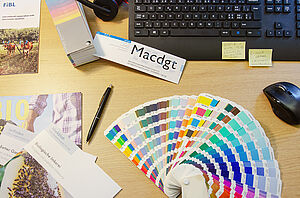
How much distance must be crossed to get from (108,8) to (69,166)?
1.44ft

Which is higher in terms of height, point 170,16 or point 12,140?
point 170,16

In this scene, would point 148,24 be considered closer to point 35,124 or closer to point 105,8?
point 105,8

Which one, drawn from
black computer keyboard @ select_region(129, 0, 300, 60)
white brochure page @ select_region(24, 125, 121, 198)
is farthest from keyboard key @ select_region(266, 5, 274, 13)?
white brochure page @ select_region(24, 125, 121, 198)

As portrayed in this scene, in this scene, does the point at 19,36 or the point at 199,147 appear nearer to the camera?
the point at 199,147

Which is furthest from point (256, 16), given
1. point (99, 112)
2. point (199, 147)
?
point (99, 112)

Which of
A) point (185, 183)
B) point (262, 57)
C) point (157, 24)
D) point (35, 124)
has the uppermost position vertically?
point (157, 24)

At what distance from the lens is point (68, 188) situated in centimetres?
66

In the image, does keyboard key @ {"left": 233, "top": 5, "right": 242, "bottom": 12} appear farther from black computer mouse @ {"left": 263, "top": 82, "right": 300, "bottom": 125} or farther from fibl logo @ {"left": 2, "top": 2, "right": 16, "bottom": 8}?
fibl logo @ {"left": 2, "top": 2, "right": 16, "bottom": 8}

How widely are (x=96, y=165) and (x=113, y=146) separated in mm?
61

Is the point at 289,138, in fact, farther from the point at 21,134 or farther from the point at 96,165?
the point at 21,134

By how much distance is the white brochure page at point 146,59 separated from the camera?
729mm

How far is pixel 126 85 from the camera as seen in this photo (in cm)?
73

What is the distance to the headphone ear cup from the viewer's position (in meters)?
0.75

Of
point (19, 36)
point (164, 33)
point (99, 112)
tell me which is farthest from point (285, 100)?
point (19, 36)
